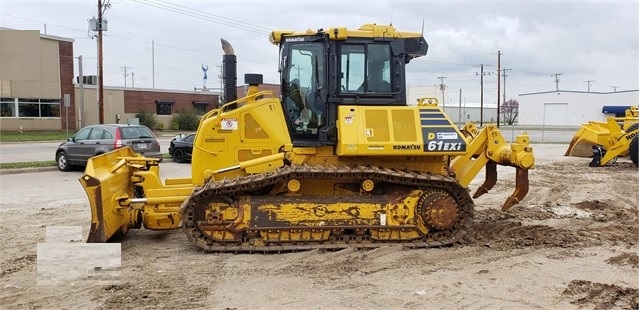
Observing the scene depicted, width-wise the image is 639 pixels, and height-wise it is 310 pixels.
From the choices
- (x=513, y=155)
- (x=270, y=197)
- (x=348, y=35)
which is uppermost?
(x=348, y=35)

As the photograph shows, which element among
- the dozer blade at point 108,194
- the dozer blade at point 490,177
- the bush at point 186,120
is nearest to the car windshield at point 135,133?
the dozer blade at point 108,194

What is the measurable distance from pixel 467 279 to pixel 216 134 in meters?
3.70

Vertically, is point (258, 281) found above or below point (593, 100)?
below

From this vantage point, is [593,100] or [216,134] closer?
[216,134]

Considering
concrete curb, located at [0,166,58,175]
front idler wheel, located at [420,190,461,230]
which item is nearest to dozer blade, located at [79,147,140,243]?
front idler wheel, located at [420,190,461,230]

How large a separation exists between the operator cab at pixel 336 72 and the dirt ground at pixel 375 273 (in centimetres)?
180

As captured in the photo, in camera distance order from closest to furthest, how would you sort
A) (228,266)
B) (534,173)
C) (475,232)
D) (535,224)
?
(228,266) → (475,232) → (535,224) → (534,173)

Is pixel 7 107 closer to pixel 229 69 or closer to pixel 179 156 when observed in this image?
pixel 179 156

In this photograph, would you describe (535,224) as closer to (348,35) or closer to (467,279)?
(467,279)

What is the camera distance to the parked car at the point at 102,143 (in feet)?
55.4

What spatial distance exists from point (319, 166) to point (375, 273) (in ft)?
5.26

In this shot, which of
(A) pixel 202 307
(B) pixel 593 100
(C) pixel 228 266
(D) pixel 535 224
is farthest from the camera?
(B) pixel 593 100

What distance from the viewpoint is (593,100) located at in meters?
75.7

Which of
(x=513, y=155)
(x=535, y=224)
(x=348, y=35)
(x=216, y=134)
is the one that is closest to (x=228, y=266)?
(x=216, y=134)
